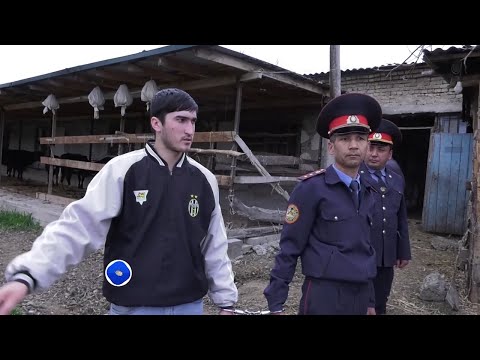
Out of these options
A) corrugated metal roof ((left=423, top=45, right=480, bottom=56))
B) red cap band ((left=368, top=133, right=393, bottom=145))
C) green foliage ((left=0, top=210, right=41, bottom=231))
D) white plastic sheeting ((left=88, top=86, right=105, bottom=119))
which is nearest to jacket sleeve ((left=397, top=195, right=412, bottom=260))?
red cap band ((left=368, top=133, right=393, bottom=145))

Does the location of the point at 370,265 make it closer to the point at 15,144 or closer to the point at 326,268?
the point at 326,268

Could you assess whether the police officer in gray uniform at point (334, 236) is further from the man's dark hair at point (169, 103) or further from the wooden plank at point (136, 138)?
the wooden plank at point (136, 138)

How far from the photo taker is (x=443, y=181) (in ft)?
25.3

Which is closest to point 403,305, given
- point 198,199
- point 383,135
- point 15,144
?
point 383,135

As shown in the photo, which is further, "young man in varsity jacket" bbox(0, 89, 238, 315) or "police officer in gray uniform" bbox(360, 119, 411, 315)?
"police officer in gray uniform" bbox(360, 119, 411, 315)

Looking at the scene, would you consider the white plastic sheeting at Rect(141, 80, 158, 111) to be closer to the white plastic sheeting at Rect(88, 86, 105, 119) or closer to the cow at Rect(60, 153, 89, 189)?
the white plastic sheeting at Rect(88, 86, 105, 119)

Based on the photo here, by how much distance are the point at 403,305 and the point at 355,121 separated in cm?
307

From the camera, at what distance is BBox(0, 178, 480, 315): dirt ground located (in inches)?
160

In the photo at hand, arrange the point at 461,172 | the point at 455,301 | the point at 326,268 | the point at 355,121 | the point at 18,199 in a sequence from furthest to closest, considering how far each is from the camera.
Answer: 1. the point at 18,199
2. the point at 461,172
3. the point at 455,301
4. the point at 355,121
5. the point at 326,268

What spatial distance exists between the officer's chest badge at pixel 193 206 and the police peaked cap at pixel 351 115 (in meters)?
0.80

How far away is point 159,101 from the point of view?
1881 millimetres

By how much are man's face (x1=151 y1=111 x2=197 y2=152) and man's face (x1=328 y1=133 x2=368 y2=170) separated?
0.76 metres

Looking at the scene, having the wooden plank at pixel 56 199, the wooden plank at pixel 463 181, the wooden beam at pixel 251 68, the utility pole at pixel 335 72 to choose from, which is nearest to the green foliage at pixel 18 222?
the wooden plank at pixel 56 199

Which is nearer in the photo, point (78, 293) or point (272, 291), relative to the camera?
point (272, 291)
